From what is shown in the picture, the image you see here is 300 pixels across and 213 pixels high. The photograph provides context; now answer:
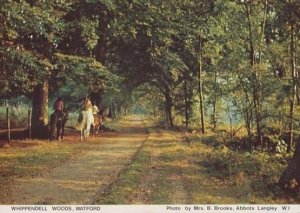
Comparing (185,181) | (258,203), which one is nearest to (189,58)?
(185,181)

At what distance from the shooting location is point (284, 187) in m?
7.77

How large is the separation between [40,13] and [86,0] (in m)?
3.84

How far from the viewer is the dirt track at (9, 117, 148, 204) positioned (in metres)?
6.79

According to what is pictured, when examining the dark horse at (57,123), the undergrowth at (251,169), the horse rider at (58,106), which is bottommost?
the undergrowth at (251,169)

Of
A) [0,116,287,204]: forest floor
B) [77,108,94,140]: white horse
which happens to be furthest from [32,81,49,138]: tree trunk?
[0,116,287,204]: forest floor

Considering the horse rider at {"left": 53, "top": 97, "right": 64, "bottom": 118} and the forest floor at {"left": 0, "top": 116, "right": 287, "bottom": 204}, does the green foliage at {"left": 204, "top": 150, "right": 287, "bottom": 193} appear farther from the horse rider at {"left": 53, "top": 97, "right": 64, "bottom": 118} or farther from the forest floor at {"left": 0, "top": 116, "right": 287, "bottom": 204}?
the horse rider at {"left": 53, "top": 97, "right": 64, "bottom": 118}

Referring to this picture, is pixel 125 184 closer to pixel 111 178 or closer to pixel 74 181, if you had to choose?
pixel 111 178

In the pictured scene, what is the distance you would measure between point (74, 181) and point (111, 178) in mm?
601

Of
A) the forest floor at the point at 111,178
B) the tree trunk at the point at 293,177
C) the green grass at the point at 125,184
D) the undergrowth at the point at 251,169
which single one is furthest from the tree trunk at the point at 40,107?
the tree trunk at the point at 293,177

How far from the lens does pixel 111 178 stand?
27.1 feet

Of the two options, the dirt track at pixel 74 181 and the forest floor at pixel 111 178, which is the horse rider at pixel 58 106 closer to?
the forest floor at pixel 111 178

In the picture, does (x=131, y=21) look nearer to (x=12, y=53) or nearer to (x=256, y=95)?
(x=256, y=95)

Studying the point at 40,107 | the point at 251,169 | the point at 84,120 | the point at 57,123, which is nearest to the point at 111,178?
the point at 251,169

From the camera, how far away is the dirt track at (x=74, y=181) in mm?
→ 6793
